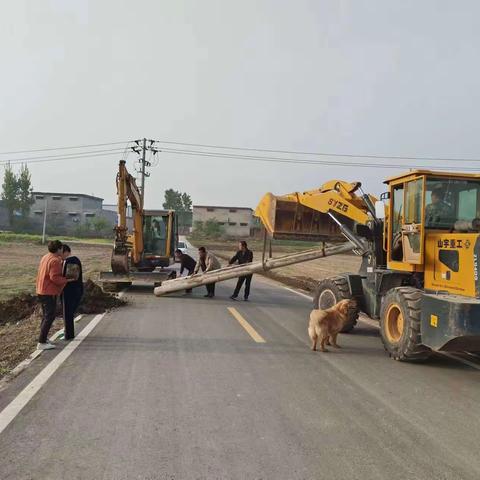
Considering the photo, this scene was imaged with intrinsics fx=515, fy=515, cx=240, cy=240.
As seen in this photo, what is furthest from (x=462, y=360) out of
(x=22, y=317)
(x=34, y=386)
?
(x=22, y=317)

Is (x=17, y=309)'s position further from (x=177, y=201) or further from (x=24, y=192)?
(x=177, y=201)

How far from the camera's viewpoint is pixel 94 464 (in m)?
3.98

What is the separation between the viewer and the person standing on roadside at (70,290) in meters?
8.59

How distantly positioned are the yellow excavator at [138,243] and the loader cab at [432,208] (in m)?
10.3

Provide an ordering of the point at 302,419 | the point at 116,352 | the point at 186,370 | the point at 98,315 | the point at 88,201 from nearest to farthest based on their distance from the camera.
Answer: the point at 302,419, the point at 186,370, the point at 116,352, the point at 98,315, the point at 88,201

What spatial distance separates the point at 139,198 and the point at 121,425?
14418 mm

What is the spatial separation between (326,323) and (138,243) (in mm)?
11080

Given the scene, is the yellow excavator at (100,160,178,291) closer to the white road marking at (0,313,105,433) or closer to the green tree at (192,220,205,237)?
the white road marking at (0,313,105,433)

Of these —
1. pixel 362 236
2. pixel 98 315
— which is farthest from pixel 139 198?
pixel 362 236

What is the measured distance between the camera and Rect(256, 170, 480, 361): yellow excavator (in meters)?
6.88

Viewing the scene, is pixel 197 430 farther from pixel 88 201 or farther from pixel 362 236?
pixel 88 201

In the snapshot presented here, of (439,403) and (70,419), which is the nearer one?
(70,419)

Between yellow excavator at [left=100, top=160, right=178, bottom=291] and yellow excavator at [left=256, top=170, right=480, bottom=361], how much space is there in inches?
308

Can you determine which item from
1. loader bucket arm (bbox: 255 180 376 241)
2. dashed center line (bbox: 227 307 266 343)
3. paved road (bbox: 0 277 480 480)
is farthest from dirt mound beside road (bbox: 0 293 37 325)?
loader bucket arm (bbox: 255 180 376 241)
